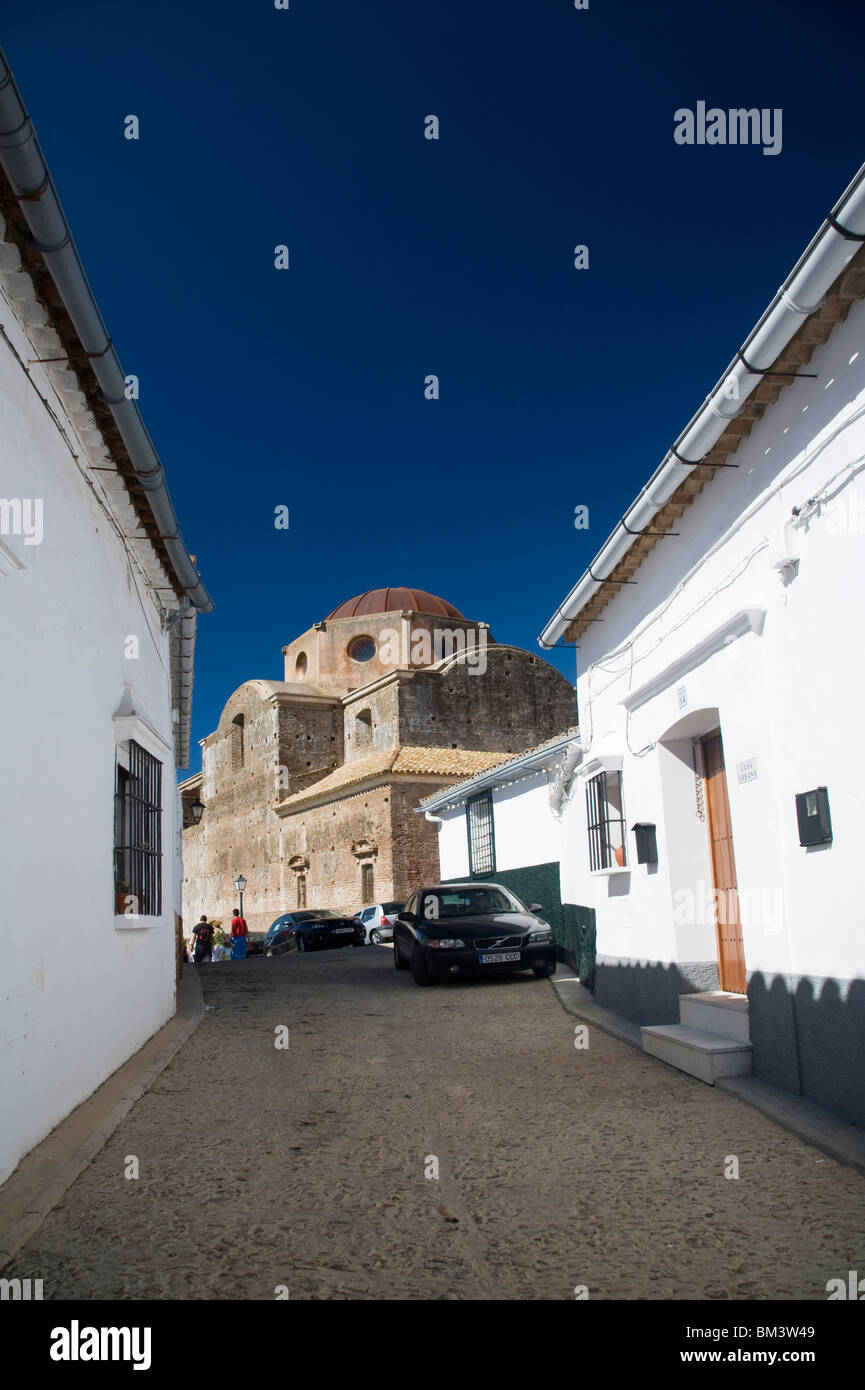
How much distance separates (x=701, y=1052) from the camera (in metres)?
6.66

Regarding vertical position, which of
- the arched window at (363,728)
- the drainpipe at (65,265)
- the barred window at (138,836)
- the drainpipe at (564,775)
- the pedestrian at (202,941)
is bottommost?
the pedestrian at (202,941)

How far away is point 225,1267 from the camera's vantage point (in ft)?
12.1

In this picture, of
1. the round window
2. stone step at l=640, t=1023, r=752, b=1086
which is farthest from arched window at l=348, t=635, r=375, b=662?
stone step at l=640, t=1023, r=752, b=1086

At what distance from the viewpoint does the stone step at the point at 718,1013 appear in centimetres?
681

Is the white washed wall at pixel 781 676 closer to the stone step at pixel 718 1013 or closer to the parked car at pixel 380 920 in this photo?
the stone step at pixel 718 1013

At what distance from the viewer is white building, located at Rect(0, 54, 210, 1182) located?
4.92m

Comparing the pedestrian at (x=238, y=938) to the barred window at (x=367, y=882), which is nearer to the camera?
the pedestrian at (x=238, y=938)

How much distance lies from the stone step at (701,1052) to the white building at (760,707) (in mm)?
18

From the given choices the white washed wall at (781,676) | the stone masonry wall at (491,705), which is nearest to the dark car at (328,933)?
the stone masonry wall at (491,705)

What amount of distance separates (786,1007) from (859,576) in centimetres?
258

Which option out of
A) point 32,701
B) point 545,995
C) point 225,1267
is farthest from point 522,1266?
point 545,995

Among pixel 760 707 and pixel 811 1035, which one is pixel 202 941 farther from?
pixel 811 1035

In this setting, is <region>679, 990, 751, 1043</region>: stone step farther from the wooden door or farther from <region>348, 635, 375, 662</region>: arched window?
<region>348, 635, 375, 662</region>: arched window

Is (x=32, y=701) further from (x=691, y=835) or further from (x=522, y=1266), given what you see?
(x=691, y=835)
